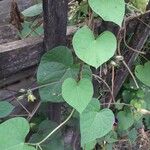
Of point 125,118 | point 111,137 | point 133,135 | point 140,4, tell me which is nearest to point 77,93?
point 140,4

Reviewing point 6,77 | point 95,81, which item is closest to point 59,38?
point 6,77

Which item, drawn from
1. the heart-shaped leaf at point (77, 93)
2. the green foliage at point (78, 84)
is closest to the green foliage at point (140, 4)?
the green foliage at point (78, 84)

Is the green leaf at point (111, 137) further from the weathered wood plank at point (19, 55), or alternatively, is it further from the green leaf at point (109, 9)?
the green leaf at point (109, 9)

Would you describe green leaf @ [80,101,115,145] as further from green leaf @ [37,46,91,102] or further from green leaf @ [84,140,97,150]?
green leaf @ [84,140,97,150]

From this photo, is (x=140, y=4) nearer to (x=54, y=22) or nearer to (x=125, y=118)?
(x=54, y=22)

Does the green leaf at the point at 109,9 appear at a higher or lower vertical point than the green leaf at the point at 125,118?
higher

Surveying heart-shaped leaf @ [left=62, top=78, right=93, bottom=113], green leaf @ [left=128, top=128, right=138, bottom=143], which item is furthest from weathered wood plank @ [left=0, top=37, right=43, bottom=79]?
green leaf @ [left=128, top=128, right=138, bottom=143]
